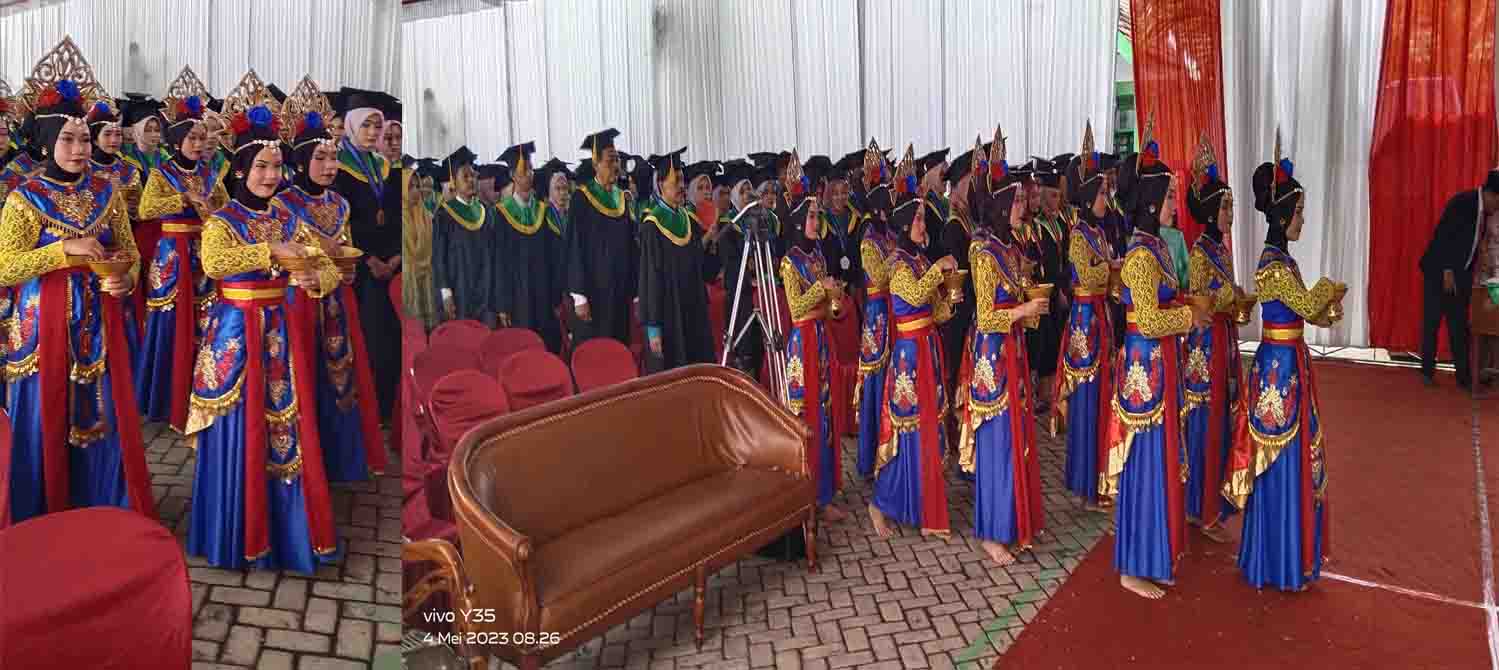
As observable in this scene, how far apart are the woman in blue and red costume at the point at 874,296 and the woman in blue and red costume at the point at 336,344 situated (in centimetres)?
243

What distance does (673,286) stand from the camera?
2.96 meters

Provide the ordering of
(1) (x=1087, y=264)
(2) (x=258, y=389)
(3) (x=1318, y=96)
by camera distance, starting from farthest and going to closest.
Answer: (3) (x=1318, y=96), (1) (x=1087, y=264), (2) (x=258, y=389)

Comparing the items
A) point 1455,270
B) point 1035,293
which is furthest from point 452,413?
point 1455,270

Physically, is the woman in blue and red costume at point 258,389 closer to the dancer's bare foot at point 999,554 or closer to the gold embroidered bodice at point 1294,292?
the dancer's bare foot at point 999,554

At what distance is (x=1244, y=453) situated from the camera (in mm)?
3236

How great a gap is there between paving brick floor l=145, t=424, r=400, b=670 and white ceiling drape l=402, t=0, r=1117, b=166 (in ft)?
2.57

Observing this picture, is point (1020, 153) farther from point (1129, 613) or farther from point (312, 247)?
point (312, 247)

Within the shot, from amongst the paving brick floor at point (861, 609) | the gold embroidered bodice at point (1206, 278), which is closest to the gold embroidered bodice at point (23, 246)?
the paving brick floor at point (861, 609)

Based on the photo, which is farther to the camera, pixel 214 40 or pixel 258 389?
pixel 258 389

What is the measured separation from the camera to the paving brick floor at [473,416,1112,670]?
2.91m

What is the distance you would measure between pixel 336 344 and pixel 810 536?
84.6 inches

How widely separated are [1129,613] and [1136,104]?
220 centimetres

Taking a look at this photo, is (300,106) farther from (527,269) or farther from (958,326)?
(958,326)

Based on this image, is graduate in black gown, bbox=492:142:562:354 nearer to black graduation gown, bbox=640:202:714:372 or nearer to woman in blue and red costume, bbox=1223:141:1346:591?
black graduation gown, bbox=640:202:714:372
